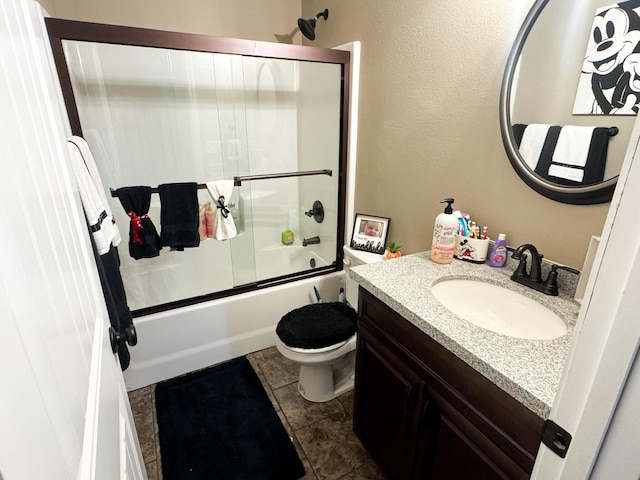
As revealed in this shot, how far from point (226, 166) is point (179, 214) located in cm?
64

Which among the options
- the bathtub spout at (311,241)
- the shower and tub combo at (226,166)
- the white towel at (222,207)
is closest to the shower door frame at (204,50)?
the shower and tub combo at (226,166)

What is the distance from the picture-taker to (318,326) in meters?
1.68

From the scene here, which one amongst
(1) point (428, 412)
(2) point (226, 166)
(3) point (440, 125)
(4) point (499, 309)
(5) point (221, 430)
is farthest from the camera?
(2) point (226, 166)

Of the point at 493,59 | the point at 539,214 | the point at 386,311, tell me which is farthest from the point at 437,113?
the point at 386,311

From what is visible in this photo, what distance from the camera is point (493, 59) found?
127cm

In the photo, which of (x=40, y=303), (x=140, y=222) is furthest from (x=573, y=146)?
(x=140, y=222)

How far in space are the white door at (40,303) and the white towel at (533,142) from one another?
1.37 m

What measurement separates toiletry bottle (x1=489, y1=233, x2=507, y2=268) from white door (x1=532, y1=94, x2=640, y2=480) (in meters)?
0.88

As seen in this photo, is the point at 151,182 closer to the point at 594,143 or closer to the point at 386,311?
the point at 386,311

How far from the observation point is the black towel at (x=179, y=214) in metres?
1.79

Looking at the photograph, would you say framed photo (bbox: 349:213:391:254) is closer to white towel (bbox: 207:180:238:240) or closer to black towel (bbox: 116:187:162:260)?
white towel (bbox: 207:180:238:240)

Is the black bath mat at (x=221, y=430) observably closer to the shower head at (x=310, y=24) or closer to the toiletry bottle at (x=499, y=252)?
the toiletry bottle at (x=499, y=252)

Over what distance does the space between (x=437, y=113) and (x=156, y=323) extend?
179 centimetres

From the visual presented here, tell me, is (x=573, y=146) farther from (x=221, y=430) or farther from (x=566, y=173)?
(x=221, y=430)
